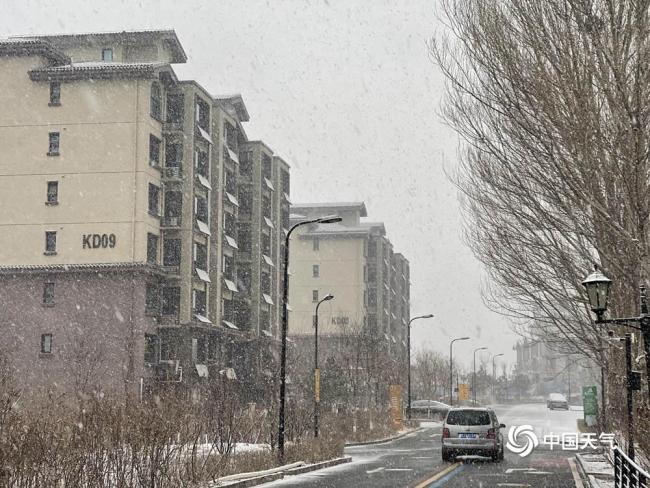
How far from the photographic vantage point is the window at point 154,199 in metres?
47.6

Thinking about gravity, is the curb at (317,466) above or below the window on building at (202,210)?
below

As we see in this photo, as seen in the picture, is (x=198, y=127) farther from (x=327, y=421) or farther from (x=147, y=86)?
(x=327, y=421)

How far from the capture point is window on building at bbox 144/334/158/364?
155ft

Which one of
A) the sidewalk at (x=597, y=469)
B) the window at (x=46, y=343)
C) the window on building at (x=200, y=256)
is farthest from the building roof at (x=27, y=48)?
the sidewalk at (x=597, y=469)

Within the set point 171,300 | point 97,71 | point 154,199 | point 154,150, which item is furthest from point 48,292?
point 97,71

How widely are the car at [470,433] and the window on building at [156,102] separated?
91.4 ft

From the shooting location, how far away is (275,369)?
4600 centimetres

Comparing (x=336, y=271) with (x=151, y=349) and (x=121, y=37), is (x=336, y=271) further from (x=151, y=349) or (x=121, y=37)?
(x=151, y=349)

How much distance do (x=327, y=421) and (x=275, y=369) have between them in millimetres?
9844

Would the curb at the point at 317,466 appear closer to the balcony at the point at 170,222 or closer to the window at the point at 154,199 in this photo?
the window at the point at 154,199

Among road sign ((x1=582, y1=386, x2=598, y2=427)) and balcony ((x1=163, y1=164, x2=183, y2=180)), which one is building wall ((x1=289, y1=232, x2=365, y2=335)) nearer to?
balcony ((x1=163, y1=164, x2=183, y2=180))

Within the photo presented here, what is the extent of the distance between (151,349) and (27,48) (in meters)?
17.3

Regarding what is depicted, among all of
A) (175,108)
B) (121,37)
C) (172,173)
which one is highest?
(121,37)

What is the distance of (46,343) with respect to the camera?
4578cm
